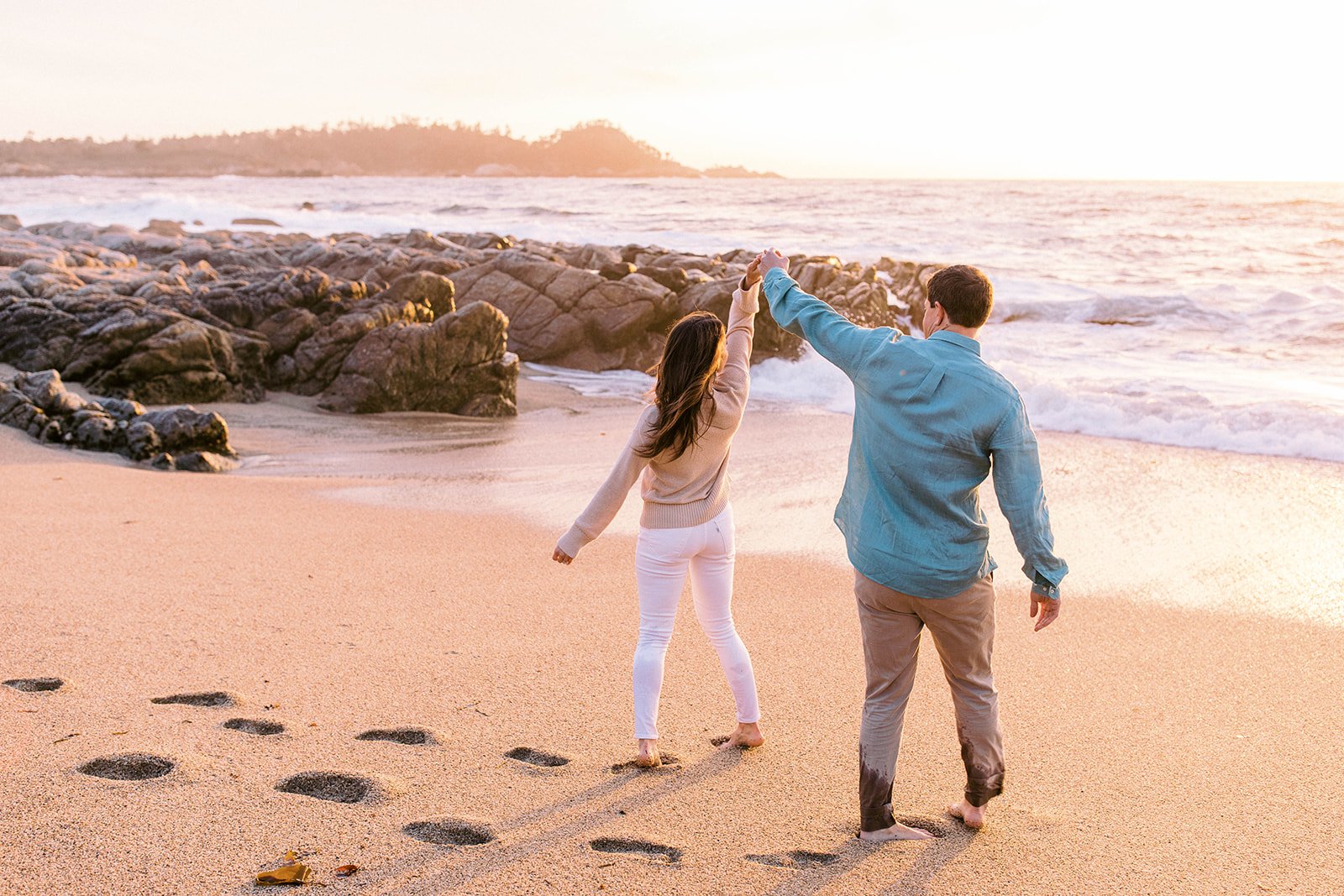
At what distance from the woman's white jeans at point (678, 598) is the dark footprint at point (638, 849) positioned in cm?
61

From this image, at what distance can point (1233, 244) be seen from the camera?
109 ft

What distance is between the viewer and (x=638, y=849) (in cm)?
320

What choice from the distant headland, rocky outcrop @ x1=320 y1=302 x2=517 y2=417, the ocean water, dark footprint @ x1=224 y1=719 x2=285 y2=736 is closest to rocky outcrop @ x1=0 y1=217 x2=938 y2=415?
rocky outcrop @ x1=320 y1=302 x2=517 y2=417

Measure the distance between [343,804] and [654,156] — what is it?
174 m

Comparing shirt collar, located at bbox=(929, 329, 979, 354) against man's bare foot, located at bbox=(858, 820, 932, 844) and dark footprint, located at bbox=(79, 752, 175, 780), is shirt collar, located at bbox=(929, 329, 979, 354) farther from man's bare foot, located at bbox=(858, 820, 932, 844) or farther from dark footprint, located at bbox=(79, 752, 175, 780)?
dark footprint, located at bbox=(79, 752, 175, 780)

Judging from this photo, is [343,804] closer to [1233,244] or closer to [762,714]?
[762,714]

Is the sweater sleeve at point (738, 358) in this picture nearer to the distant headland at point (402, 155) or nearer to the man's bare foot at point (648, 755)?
the man's bare foot at point (648, 755)

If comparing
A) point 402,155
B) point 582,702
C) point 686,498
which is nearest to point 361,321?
point 582,702

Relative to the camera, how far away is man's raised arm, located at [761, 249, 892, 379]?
10.7 ft

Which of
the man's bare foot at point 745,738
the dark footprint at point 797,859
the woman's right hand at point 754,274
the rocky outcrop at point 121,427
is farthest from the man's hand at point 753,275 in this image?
the rocky outcrop at point 121,427

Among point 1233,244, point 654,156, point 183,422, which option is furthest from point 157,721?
point 654,156

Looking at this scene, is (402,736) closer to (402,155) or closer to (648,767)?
(648,767)

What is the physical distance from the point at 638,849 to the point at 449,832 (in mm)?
599

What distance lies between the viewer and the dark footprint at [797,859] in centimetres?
317
